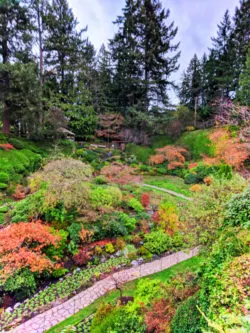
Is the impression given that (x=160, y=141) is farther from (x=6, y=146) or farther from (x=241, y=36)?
(x=6, y=146)

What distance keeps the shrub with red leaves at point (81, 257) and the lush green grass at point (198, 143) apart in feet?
53.7

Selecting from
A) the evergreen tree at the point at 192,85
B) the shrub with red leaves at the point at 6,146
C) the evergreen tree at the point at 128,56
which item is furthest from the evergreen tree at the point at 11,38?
the evergreen tree at the point at 192,85

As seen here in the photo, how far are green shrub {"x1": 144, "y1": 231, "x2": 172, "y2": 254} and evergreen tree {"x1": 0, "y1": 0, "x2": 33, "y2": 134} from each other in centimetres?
1625

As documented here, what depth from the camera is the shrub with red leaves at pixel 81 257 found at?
8.03 m

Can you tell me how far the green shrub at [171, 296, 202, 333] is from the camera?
355 cm

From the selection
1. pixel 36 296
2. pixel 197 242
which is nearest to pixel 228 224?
pixel 197 242

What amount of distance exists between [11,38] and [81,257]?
19.6 meters

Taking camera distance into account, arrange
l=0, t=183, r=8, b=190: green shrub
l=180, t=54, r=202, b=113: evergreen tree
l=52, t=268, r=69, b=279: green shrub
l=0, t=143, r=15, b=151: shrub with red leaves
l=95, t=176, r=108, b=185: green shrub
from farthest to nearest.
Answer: l=180, t=54, r=202, b=113: evergreen tree < l=0, t=143, r=15, b=151: shrub with red leaves < l=95, t=176, r=108, b=185: green shrub < l=0, t=183, r=8, b=190: green shrub < l=52, t=268, r=69, b=279: green shrub

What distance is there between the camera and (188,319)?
3691mm

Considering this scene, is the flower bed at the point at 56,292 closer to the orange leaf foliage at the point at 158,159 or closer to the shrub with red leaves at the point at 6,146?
the shrub with red leaves at the point at 6,146

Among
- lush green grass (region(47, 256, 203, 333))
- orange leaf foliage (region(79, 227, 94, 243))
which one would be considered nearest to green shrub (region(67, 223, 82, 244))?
orange leaf foliage (region(79, 227, 94, 243))

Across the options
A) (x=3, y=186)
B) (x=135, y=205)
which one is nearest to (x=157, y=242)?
(x=135, y=205)

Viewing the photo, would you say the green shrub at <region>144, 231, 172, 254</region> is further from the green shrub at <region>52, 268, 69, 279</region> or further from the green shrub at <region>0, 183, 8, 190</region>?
the green shrub at <region>0, 183, 8, 190</region>

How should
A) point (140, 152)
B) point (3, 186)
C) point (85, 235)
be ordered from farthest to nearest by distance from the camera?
1. point (140, 152)
2. point (3, 186)
3. point (85, 235)
